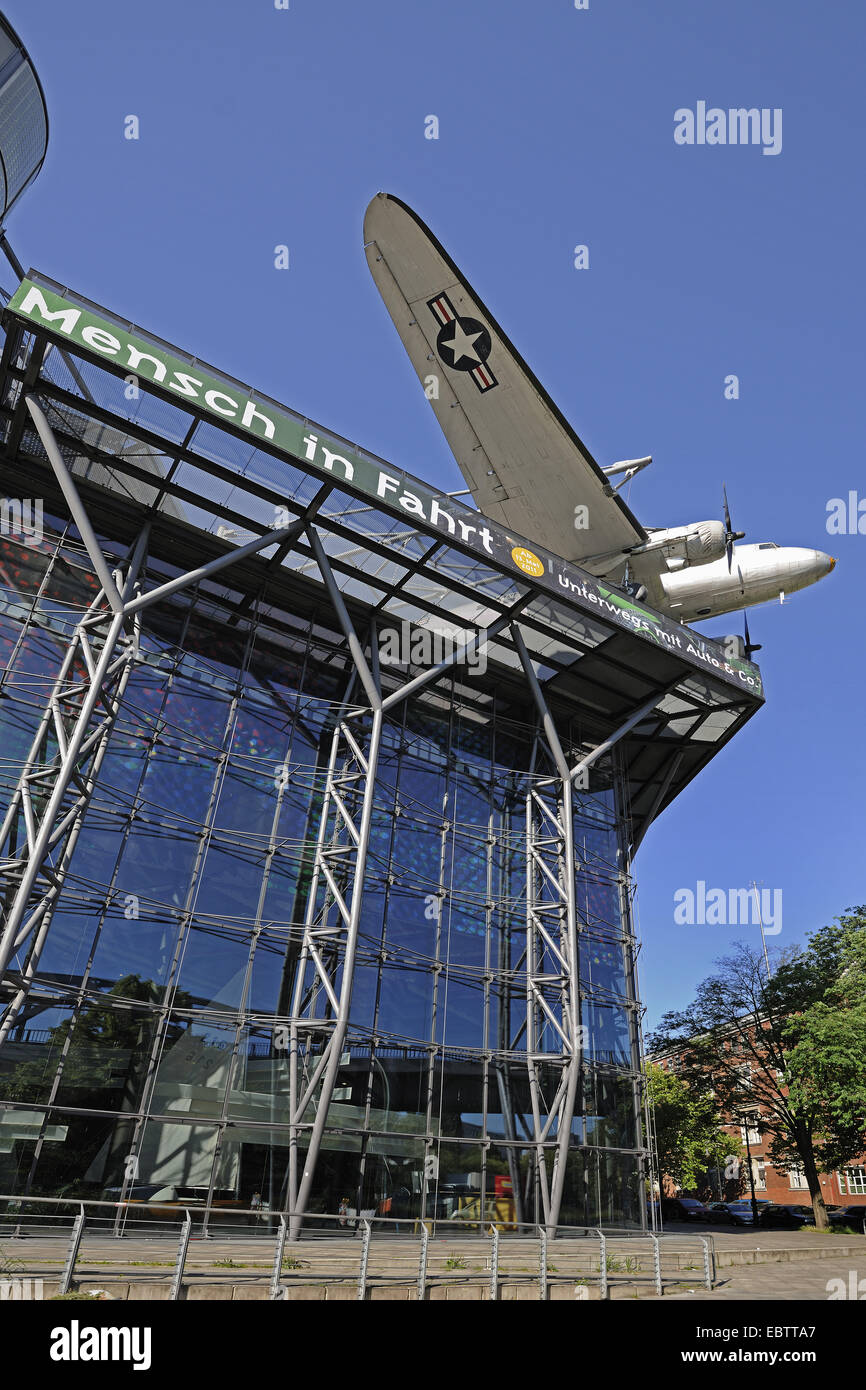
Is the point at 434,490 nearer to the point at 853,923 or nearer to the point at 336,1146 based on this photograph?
the point at 336,1146

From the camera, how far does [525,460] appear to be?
79.3 ft

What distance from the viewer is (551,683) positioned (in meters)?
23.0

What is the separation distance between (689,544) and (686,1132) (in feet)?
105

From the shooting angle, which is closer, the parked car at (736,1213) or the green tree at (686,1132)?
the parked car at (736,1213)

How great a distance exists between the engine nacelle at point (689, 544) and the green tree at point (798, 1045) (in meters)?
15.7

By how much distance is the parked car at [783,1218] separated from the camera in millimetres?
32750

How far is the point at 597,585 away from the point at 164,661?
10.1 m

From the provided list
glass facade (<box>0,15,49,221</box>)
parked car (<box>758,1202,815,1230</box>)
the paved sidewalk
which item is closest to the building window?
parked car (<box>758,1202,815,1230</box>)

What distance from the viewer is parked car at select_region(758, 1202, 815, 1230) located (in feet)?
107

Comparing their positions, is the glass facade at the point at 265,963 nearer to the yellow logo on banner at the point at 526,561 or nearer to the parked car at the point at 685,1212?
the yellow logo on banner at the point at 526,561
